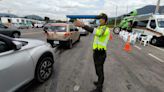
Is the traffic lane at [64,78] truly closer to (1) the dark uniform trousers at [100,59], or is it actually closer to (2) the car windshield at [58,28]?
(1) the dark uniform trousers at [100,59]

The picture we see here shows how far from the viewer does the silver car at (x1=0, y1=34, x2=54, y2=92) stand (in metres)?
3.01

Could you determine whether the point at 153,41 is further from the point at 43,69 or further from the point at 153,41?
the point at 43,69

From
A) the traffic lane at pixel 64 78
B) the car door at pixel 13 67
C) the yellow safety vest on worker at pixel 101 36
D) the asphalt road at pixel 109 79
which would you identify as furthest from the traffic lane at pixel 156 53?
the car door at pixel 13 67

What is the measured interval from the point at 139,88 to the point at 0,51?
356cm

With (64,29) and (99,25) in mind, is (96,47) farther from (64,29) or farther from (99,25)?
(64,29)

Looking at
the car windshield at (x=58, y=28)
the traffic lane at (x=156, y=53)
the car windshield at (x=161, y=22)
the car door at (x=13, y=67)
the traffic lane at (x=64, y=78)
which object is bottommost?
the traffic lane at (x=156, y=53)

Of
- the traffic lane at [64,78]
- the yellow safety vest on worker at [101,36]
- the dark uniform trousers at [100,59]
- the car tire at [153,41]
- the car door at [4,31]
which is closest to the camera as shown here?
the yellow safety vest on worker at [101,36]

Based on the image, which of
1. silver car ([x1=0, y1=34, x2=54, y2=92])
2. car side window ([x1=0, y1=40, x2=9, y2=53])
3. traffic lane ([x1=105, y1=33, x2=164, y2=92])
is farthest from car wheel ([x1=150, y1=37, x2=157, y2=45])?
car side window ([x1=0, y1=40, x2=9, y2=53])

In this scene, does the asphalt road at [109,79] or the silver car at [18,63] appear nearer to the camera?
the silver car at [18,63]

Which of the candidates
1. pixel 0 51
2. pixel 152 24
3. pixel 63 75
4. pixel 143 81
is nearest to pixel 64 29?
pixel 63 75

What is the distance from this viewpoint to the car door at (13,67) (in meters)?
2.97

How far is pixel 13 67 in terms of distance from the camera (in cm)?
316

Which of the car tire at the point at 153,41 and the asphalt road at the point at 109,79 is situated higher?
the car tire at the point at 153,41

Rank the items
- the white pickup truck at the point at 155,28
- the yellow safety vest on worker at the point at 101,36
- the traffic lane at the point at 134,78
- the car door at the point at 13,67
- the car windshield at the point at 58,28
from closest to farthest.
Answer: the car door at the point at 13,67 → the yellow safety vest on worker at the point at 101,36 → the traffic lane at the point at 134,78 → the car windshield at the point at 58,28 → the white pickup truck at the point at 155,28
